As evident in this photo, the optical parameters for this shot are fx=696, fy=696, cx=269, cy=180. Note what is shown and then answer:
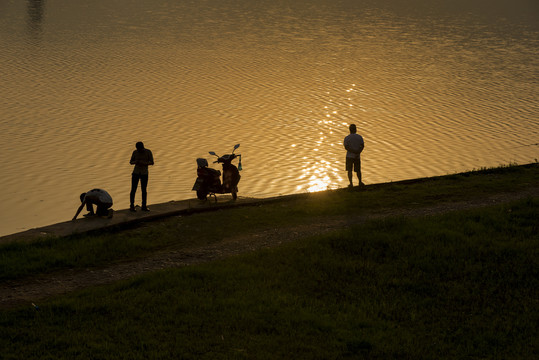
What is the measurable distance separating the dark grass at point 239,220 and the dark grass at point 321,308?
1.76 metres

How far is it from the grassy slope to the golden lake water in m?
9.94

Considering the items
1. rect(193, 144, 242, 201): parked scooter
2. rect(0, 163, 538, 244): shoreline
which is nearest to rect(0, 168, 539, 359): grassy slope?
rect(0, 163, 538, 244): shoreline

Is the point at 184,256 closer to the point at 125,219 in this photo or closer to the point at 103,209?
the point at 125,219

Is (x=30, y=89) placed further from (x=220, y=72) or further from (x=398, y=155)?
(x=398, y=155)

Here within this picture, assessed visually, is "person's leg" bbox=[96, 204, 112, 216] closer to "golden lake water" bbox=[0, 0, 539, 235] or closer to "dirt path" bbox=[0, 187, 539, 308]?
"dirt path" bbox=[0, 187, 539, 308]

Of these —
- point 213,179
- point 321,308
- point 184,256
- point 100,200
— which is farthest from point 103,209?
point 321,308

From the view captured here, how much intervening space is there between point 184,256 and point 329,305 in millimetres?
3922

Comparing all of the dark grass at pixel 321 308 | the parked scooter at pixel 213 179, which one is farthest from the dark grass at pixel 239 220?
the dark grass at pixel 321 308

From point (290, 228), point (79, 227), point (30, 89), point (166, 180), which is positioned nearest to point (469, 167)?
point (166, 180)

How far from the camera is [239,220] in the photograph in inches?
678

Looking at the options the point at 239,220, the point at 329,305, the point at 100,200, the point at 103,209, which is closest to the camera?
the point at 329,305

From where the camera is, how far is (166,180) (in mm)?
25766

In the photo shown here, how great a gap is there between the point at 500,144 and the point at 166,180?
622 inches

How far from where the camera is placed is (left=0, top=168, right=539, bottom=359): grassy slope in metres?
10.6
